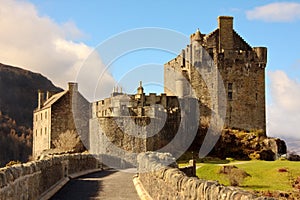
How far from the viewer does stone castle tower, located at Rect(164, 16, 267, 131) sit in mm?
57031

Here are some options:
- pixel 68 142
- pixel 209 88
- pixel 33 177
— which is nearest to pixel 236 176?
pixel 33 177

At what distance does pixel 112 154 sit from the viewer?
41.3 m

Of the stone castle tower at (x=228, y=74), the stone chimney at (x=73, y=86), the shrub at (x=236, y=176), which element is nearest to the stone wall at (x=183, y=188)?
Answer: the shrub at (x=236, y=176)

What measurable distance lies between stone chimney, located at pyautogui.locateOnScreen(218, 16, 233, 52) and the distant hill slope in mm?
79184

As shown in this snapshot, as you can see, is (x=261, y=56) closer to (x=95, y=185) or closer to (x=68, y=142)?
(x=68, y=142)

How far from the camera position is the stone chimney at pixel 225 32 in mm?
59375

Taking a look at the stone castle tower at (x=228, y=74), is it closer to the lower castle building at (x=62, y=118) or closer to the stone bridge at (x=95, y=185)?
the lower castle building at (x=62, y=118)

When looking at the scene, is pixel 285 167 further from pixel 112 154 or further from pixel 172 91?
pixel 172 91

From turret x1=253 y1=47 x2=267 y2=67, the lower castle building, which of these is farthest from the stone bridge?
the lower castle building

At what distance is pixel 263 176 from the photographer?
35.8 meters

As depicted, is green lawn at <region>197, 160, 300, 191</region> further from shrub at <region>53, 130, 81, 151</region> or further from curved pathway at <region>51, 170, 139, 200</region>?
shrub at <region>53, 130, 81, 151</region>

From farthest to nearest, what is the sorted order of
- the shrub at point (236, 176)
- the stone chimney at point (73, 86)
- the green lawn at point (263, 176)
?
the stone chimney at point (73, 86)
the shrub at point (236, 176)
the green lawn at point (263, 176)

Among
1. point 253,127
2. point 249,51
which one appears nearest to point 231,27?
point 249,51

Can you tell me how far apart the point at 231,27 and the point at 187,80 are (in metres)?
8.11
